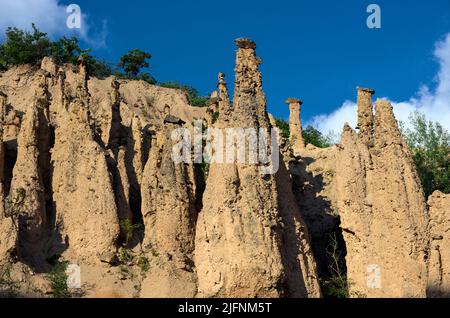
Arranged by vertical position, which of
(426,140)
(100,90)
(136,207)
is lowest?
(136,207)

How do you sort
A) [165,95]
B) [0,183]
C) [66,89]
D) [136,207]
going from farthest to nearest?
[165,95], [66,89], [136,207], [0,183]

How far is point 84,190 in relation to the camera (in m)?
26.5

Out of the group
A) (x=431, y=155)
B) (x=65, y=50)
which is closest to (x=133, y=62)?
(x=65, y=50)

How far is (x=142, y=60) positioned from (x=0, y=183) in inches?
1350

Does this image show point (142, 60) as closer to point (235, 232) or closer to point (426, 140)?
point (426, 140)

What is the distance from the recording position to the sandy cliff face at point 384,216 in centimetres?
2255

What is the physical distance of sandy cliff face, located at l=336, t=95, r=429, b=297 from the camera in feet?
74.0

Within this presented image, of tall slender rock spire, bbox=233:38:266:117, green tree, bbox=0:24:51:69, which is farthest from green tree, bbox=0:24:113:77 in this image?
tall slender rock spire, bbox=233:38:266:117

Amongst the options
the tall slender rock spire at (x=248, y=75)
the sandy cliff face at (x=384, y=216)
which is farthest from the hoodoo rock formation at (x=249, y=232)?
the sandy cliff face at (x=384, y=216)

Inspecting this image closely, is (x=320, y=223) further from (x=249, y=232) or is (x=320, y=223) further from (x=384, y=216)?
(x=249, y=232)

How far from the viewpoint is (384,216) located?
77.4ft

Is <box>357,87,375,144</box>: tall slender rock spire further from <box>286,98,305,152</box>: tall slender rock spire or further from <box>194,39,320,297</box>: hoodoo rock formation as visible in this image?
<box>286,98,305,152</box>: tall slender rock spire
